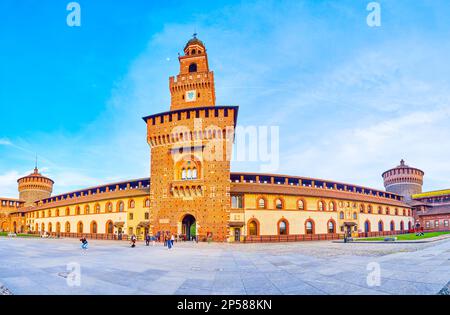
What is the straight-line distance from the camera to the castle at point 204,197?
3694 cm

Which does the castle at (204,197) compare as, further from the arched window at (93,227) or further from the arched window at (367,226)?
the arched window at (367,226)

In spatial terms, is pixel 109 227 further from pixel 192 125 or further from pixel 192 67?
pixel 192 67

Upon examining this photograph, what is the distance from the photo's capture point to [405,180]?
7344 centimetres

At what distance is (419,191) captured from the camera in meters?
73.7

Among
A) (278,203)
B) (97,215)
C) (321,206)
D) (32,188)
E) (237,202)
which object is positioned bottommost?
(97,215)

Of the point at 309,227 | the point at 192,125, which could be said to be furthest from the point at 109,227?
the point at 309,227

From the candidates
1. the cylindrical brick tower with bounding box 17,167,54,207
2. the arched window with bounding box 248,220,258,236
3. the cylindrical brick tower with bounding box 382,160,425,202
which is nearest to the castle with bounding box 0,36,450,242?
the arched window with bounding box 248,220,258,236

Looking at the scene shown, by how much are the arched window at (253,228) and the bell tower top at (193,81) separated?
19446 mm

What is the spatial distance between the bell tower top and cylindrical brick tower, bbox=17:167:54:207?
6107 cm

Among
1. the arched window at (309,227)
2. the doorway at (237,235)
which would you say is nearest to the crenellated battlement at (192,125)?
the doorway at (237,235)

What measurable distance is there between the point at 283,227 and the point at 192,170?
15969mm
